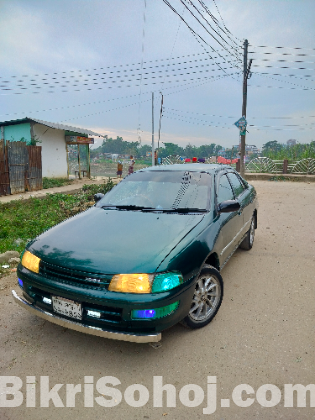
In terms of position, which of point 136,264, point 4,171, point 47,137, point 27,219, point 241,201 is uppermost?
point 47,137

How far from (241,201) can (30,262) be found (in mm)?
3090

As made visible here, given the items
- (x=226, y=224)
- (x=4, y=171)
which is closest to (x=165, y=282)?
(x=226, y=224)

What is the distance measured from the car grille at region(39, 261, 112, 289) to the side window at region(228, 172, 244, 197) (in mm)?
2829

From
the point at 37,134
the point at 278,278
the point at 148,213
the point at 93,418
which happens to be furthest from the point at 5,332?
the point at 37,134

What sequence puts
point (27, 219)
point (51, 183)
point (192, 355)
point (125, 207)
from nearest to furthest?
point (192, 355), point (125, 207), point (27, 219), point (51, 183)

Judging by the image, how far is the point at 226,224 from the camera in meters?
3.54

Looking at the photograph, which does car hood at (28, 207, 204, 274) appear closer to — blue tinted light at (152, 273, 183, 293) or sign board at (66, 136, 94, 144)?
blue tinted light at (152, 273, 183, 293)

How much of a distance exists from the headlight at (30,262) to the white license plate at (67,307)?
0.35 m

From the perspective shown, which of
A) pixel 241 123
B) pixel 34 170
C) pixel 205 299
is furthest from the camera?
pixel 241 123

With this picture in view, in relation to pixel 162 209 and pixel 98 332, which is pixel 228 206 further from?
pixel 98 332

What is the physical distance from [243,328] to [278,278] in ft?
4.82

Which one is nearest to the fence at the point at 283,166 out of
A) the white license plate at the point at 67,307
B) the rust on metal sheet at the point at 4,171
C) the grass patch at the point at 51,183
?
the grass patch at the point at 51,183

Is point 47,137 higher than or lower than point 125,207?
higher

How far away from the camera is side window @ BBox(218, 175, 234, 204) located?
12.3ft
